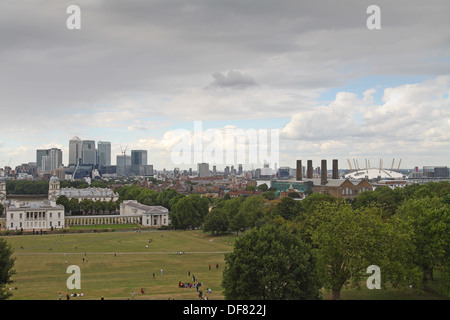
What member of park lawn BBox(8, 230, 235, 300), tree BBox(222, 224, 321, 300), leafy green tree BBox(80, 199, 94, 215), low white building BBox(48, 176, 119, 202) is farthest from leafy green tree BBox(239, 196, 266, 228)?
low white building BBox(48, 176, 119, 202)

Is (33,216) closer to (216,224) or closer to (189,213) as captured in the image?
(189,213)

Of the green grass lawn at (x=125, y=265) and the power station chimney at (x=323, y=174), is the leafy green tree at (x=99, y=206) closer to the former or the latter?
the green grass lawn at (x=125, y=265)

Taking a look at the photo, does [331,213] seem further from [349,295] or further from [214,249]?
[214,249]

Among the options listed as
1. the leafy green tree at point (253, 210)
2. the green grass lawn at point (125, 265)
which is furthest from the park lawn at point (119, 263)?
the leafy green tree at point (253, 210)

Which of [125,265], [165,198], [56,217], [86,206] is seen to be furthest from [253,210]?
[86,206]

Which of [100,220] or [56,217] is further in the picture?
[100,220]

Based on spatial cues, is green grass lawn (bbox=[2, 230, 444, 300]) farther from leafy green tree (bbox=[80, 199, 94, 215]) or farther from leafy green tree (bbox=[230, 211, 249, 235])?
leafy green tree (bbox=[80, 199, 94, 215])

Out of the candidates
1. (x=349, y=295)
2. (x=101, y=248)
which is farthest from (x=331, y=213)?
(x=101, y=248)
